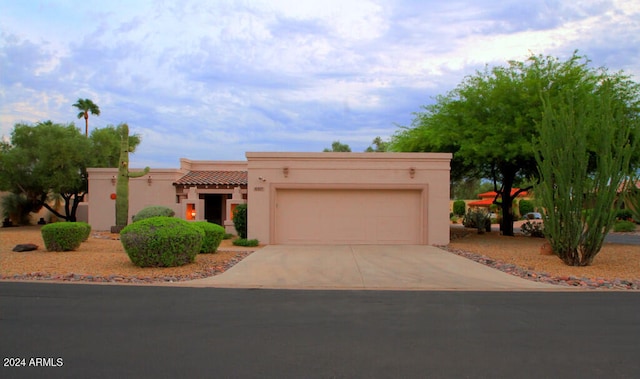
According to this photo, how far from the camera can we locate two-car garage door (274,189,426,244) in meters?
19.5

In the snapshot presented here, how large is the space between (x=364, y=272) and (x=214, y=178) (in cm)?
1540

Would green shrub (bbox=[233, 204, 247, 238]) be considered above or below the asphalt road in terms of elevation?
above

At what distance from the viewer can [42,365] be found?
553 cm

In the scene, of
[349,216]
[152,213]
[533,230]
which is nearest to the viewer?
[349,216]

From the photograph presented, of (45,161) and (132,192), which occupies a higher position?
(45,161)

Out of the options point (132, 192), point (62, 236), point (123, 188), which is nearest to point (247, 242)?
point (62, 236)

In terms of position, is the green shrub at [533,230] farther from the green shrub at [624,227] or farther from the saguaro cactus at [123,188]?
the saguaro cactus at [123,188]

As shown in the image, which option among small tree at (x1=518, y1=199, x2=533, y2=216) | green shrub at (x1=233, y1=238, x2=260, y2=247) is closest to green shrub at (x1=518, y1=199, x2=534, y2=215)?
small tree at (x1=518, y1=199, x2=533, y2=216)

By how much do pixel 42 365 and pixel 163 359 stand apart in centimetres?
125

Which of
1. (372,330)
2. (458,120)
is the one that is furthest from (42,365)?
(458,120)

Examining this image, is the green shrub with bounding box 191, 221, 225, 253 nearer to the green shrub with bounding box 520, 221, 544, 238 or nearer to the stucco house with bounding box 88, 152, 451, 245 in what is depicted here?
the stucco house with bounding box 88, 152, 451, 245

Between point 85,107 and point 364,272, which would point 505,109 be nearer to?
point 364,272

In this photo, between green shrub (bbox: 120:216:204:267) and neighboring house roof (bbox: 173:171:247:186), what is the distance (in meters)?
12.1

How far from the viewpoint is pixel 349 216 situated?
19.5 meters
